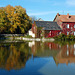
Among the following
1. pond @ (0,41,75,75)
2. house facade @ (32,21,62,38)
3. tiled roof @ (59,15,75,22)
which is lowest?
pond @ (0,41,75,75)

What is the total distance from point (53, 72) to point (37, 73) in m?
0.96

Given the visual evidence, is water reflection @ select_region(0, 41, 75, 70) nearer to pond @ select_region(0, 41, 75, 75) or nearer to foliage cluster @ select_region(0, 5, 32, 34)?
pond @ select_region(0, 41, 75, 75)

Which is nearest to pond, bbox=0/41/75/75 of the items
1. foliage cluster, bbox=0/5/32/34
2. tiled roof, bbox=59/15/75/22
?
tiled roof, bbox=59/15/75/22

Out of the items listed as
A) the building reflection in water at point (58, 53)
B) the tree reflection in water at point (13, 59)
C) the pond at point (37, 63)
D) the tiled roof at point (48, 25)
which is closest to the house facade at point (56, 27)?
the tiled roof at point (48, 25)

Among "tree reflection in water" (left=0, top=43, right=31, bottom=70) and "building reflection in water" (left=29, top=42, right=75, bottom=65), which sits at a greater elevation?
"tree reflection in water" (left=0, top=43, right=31, bottom=70)

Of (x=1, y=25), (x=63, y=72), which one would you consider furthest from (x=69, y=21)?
(x=63, y=72)

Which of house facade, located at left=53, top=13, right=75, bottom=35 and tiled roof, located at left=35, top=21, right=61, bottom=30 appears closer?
tiled roof, located at left=35, top=21, right=61, bottom=30

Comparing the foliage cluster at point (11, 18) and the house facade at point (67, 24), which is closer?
the house facade at point (67, 24)

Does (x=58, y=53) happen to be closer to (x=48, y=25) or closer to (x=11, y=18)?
(x=48, y=25)

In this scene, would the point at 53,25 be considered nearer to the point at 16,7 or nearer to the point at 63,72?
the point at 16,7

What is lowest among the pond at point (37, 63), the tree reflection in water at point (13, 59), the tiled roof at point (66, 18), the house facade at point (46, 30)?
the pond at point (37, 63)

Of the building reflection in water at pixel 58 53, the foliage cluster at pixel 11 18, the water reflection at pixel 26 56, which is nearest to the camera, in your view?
the water reflection at pixel 26 56

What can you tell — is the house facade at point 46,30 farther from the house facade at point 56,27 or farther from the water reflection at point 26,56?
the water reflection at point 26,56

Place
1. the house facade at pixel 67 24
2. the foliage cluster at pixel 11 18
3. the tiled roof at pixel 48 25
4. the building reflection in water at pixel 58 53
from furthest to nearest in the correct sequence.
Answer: the foliage cluster at pixel 11 18 < the house facade at pixel 67 24 < the tiled roof at pixel 48 25 < the building reflection in water at pixel 58 53
